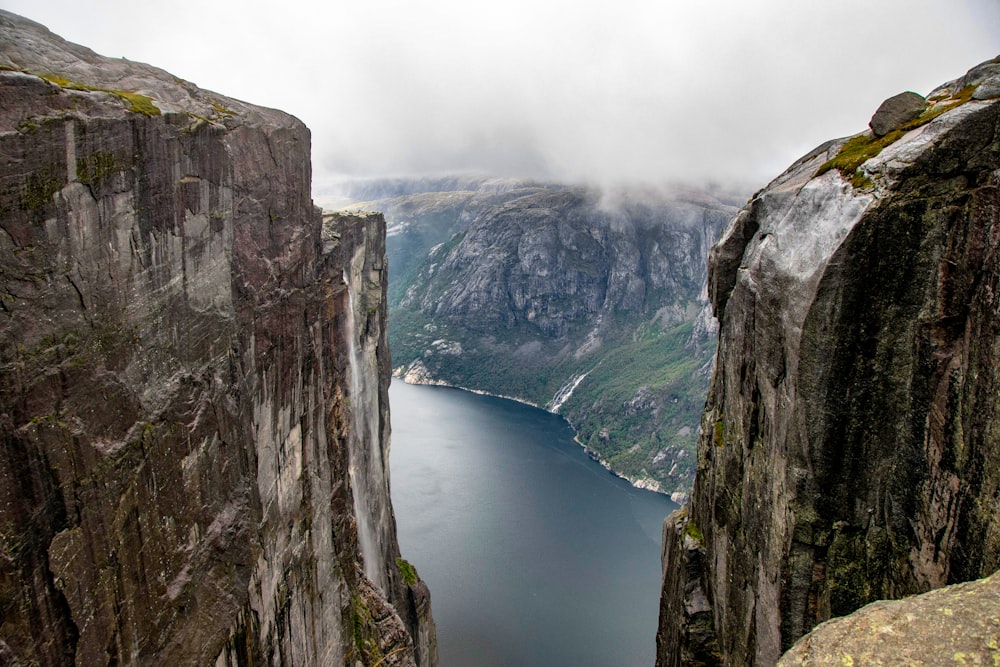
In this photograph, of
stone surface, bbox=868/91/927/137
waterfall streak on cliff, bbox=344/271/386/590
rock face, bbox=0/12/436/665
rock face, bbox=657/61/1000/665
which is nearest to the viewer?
rock face, bbox=0/12/436/665

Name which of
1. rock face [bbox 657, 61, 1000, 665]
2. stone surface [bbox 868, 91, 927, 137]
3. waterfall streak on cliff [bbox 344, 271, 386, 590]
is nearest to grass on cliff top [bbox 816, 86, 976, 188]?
rock face [bbox 657, 61, 1000, 665]

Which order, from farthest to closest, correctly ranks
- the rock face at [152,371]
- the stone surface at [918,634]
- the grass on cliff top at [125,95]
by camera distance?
1. the grass on cliff top at [125,95]
2. the rock face at [152,371]
3. the stone surface at [918,634]

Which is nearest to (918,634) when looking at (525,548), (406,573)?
(406,573)

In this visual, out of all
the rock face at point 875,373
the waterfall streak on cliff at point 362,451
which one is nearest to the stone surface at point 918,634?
the rock face at point 875,373

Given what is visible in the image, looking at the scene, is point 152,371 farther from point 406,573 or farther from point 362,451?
point 406,573

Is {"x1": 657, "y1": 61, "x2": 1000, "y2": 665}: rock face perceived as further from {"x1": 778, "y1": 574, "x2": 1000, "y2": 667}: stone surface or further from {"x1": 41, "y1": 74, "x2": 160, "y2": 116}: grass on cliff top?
{"x1": 41, "y1": 74, "x2": 160, "y2": 116}: grass on cliff top

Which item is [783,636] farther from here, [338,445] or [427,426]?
[427,426]

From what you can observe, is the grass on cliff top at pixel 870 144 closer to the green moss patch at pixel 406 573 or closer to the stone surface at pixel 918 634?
the stone surface at pixel 918 634
